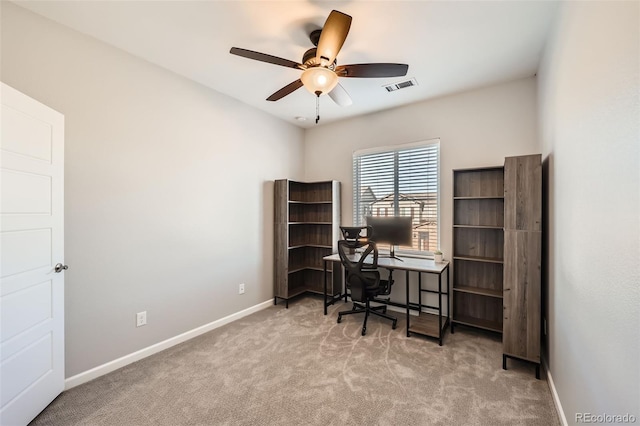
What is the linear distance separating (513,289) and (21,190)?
12.1ft

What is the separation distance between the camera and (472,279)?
10.3 feet

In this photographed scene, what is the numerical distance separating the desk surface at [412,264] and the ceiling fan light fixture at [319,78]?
2.02m

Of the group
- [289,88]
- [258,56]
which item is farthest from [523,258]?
[258,56]

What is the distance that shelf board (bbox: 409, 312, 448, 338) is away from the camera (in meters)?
2.87

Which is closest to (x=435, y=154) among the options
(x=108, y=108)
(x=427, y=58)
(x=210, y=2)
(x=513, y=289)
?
(x=427, y=58)

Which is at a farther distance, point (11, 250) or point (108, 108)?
point (108, 108)

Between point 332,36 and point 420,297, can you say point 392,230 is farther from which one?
point 332,36

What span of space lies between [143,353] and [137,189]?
61.6 inches

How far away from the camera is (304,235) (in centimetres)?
446

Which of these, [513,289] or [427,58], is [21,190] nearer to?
[427,58]

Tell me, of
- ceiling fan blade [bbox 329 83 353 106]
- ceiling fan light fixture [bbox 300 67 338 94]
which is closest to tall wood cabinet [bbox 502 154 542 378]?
ceiling fan blade [bbox 329 83 353 106]

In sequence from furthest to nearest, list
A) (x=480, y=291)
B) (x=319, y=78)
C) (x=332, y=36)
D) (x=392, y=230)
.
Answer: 1. (x=392, y=230)
2. (x=480, y=291)
3. (x=319, y=78)
4. (x=332, y=36)

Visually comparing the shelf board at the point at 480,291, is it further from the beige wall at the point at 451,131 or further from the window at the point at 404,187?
the window at the point at 404,187

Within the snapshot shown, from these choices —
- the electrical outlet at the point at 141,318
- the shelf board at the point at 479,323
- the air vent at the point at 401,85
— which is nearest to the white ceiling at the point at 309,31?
the air vent at the point at 401,85
